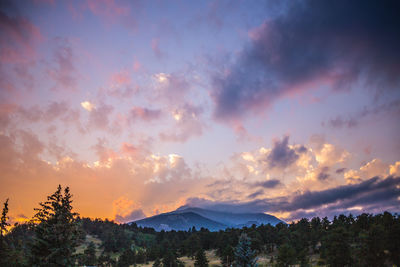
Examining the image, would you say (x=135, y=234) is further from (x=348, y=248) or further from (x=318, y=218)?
(x=348, y=248)

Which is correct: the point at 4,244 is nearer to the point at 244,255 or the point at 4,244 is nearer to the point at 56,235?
the point at 56,235

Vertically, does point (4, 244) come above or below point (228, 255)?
above

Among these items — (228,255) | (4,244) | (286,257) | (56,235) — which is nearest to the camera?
(56,235)

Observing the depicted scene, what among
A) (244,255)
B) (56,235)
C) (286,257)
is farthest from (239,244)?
(286,257)

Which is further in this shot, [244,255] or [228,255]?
[228,255]

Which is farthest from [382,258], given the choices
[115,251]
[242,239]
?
[115,251]

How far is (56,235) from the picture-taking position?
92.9ft

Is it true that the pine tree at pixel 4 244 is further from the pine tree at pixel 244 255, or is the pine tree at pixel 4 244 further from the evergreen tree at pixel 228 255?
the evergreen tree at pixel 228 255

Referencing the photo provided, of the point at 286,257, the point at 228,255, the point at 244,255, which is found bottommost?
the point at 228,255

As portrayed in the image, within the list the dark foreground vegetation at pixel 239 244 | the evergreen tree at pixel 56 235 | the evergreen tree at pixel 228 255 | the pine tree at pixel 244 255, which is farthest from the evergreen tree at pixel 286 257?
the evergreen tree at pixel 56 235

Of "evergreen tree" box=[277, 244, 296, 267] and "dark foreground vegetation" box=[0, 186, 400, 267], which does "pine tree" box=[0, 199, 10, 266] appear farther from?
"evergreen tree" box=[277, 244, 296, 267]

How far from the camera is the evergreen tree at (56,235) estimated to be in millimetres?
28109

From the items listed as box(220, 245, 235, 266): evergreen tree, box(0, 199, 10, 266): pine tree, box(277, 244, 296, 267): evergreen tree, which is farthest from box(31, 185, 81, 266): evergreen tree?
box(220, 245, 235, 266): evergreen tree

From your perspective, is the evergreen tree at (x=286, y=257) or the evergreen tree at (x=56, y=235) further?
the evergreen tree at (x=286, y=257)
